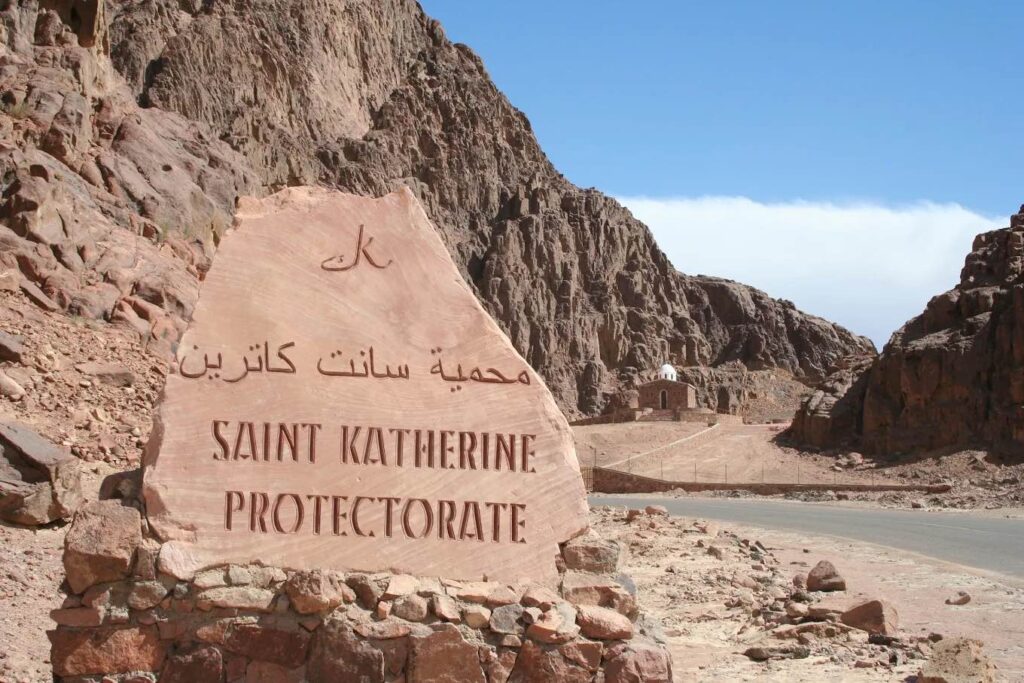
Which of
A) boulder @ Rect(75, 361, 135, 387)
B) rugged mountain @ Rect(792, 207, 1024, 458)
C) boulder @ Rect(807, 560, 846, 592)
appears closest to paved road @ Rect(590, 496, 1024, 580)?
boulder @ Rect(807, 560, 846, 592)

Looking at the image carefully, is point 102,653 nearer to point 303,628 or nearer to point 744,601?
point 303,628

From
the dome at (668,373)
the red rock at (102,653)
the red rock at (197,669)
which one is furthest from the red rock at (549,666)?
the dome at (668,373)

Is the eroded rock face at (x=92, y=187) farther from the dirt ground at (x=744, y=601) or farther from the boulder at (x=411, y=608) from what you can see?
the boulder at (x=411, y=608)

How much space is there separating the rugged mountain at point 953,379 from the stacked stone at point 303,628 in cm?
3524

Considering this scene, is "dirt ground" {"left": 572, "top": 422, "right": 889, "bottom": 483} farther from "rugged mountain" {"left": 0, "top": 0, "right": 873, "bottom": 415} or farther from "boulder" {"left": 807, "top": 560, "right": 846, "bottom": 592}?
"boulder" {"left": 807, "top": 560, "right": 846, "bottom": 592}

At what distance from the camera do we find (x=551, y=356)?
288 ft

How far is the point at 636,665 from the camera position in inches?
209

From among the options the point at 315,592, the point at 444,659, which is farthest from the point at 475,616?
the point at 315,592

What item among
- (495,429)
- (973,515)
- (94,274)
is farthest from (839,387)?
(495,429)

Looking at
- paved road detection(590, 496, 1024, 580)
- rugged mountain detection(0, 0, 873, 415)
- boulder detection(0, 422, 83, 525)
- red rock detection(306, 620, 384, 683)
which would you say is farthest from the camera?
rugged mountain detection(0, 0, 873, 415)

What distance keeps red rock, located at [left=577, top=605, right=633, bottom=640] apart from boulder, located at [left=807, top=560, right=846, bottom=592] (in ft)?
21.5

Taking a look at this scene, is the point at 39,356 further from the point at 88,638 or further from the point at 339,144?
the point at 339,144

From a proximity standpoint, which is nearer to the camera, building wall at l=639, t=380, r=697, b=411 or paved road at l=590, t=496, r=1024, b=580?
paved road at l=590, t=496, r=1024, b=580

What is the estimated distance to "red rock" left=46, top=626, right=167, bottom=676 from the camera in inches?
209
